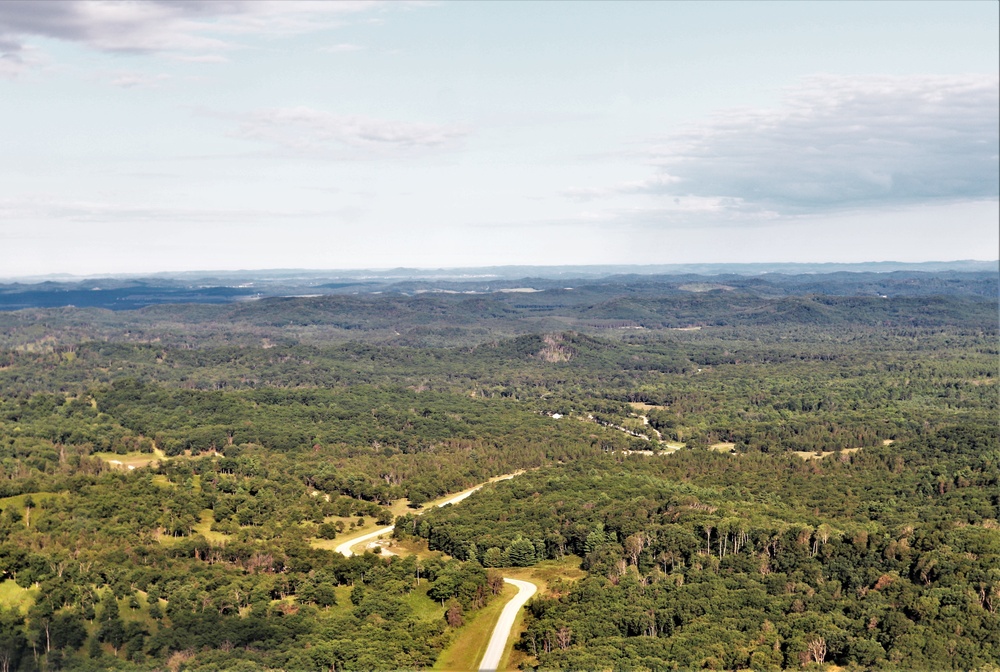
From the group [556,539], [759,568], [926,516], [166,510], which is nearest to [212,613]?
[166,510]

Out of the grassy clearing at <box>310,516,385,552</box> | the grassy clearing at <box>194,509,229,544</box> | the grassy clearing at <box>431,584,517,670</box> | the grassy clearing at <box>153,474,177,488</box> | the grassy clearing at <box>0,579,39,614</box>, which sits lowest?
the grassy clearing at <box>310,516,385,552</box>

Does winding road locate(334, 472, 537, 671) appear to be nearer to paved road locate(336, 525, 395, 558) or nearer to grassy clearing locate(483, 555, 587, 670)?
paved road locate(336, 525, 395, 558)

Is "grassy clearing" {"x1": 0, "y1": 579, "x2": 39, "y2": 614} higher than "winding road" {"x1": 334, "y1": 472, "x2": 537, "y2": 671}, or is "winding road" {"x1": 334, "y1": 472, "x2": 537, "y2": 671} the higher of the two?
"grassy clearing" {"x1": 0, "y1": 579, "x2": 39, "y2": 614}

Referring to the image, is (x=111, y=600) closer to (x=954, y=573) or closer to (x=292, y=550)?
(x=292, y=550)

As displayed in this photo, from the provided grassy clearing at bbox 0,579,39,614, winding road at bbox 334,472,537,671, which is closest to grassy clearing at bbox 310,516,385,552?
winding road at bbox 334,472,537,671

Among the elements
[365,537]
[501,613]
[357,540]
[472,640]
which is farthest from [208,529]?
[472,640]

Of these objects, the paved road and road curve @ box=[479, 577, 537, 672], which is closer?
road curve @ box=[479, 577, 537, 672]

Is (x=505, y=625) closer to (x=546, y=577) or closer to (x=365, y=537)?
(x=546, y=577)
